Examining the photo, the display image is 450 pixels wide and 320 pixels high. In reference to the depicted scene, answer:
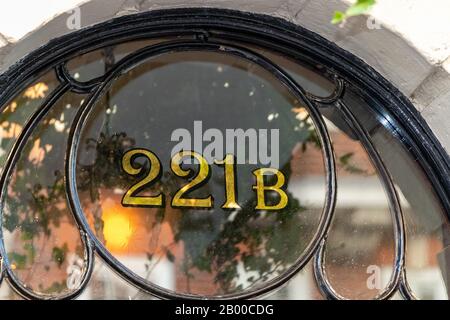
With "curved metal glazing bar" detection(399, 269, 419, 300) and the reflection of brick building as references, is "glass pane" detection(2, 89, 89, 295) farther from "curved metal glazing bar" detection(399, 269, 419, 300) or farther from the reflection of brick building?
"curved metal glazing bar" detection(399, 269, 419, 300)

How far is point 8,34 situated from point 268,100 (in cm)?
99

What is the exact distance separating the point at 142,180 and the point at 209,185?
0.25 metres

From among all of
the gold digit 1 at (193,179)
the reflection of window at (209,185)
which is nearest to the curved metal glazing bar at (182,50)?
the reflection of window at (209,185)

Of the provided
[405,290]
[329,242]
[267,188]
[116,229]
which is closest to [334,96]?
[267,188]

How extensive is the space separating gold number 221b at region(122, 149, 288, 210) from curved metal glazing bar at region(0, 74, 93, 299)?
0.88ft

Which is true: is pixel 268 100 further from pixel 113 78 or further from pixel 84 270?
pixel 84 270

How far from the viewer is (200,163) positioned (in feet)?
10.4

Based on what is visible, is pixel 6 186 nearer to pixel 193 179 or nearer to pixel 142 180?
pixel 142 180

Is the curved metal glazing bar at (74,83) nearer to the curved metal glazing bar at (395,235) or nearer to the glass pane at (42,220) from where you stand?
the glass pane at (42,220)

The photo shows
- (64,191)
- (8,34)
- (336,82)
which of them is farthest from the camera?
(336,82)

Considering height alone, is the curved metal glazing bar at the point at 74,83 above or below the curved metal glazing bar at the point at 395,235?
above

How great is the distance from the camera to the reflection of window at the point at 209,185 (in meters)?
3.04
